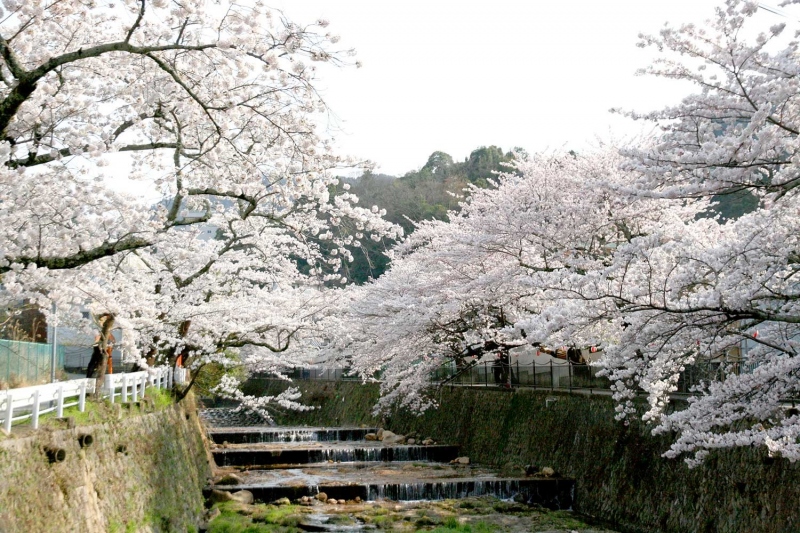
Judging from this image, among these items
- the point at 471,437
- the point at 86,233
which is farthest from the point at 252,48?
the point at 471,437

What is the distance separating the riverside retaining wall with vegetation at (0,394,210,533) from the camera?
17.9ft

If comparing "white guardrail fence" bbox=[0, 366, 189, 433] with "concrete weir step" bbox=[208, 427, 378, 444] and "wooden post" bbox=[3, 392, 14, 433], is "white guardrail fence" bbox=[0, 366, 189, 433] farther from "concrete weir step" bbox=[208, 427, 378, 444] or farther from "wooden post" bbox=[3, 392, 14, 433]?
"concrete weir step" bbox=[208, 427, 378, 444]

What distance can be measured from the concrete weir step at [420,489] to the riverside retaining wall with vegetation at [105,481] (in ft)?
6.83

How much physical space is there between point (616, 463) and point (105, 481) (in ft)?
32.0

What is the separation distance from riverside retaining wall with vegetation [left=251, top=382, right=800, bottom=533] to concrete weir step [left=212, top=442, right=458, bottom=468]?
91cm

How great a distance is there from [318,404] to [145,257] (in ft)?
72.9

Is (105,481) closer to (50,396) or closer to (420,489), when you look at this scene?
(50,396)

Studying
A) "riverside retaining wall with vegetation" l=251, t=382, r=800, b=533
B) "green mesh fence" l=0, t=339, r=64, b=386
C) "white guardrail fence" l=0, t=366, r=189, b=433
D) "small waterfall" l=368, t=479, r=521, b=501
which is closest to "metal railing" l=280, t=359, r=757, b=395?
"riverside retaining wall with vegetation" l=251, t=382, r=800, b=533

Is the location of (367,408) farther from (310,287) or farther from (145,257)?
(145,257)

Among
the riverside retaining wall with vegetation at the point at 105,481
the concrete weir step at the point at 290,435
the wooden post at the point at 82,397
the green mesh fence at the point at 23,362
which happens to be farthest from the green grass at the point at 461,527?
the concrete weir step at the point at 290,435

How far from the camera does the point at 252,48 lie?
6090 millimetres

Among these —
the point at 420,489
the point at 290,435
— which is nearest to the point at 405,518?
the point at 420,489

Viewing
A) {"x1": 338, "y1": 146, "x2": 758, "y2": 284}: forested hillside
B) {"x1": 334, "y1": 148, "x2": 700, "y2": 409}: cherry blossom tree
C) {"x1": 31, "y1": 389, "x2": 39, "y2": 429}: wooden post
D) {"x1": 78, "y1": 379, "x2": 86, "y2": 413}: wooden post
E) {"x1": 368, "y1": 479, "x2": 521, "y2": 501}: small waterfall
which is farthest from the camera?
{"x1": 338, "y1": 146, "x2": 758, "y2": 284}: forested hillside

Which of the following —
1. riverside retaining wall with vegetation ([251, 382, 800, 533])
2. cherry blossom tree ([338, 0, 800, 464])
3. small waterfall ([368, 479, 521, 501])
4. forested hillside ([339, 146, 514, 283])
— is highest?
forested hillside ([339, 146, 514, 283])
